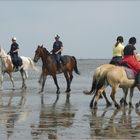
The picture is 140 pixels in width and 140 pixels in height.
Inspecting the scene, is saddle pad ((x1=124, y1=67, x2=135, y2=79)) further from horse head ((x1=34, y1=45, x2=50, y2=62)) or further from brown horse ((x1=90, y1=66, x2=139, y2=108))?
horse head ((x1=34, y1=45, x2=50, y2=62))

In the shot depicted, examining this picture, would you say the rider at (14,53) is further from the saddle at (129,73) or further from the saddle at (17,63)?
the saddle at (129,73)

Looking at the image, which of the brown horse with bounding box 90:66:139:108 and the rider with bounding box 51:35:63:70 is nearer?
the brown horse with bounding box 90:66:139:108

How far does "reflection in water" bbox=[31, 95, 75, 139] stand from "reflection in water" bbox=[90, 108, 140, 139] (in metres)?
0.71

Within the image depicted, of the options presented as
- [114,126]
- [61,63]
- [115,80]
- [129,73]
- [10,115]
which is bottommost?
[10,115]

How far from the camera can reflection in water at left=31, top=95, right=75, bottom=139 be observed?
39.2ft

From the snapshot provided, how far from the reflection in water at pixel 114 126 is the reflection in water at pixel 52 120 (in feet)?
2.34

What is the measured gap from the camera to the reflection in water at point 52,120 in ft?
39.2

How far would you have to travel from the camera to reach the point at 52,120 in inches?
561

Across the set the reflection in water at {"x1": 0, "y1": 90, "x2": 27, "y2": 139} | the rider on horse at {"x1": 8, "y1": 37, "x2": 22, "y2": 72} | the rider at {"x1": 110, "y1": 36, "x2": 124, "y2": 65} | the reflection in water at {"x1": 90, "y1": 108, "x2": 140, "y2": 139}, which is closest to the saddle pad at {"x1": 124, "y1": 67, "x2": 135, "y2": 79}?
the reflection in water at {"x1": 90, "y1": 108, "x2": 140, "y2": 139}

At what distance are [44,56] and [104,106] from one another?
6.90 meters

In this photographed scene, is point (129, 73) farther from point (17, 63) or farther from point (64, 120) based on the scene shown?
point (17, 63)

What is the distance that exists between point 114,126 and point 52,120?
1956mm

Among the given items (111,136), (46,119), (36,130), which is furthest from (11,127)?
(111,136)

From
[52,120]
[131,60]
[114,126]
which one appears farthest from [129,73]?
[114,126]
